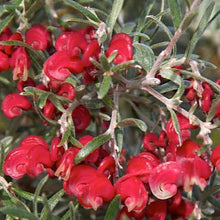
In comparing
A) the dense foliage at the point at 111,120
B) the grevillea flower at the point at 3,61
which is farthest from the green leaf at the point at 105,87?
the grevillea flower at the point at 3,61

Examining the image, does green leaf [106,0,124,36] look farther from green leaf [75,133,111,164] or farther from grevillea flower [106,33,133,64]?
green leaf [75,133,111,164]

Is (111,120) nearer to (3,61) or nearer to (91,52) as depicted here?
(91,52)

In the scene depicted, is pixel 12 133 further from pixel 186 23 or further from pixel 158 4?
pixel 186 23

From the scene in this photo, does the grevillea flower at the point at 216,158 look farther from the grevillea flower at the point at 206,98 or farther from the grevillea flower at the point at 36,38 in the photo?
the grevillea flower at the point at 36,38

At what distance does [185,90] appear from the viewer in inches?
46.3

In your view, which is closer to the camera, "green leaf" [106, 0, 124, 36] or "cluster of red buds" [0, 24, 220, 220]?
"cluster of red buds" [0, 24, 220, 220]

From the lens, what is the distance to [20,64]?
1248mm

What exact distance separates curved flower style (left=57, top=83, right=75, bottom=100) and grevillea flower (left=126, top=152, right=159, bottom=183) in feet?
0.74

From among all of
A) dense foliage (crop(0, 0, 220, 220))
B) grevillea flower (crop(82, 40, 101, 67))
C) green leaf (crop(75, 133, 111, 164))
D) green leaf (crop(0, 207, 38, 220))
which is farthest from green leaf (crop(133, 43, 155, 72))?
green leaf (crop(0, 207, 38, 220))

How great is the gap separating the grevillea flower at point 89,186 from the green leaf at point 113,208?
17mm

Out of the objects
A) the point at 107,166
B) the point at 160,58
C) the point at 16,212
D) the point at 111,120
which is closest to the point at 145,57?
the point at 160,58

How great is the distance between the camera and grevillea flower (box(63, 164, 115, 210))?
1040mm

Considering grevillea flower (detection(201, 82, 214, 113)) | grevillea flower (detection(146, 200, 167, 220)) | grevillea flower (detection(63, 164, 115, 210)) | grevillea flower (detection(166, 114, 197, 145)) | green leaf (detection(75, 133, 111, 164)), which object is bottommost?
grevillea flower (detection(146, 200, 167, 220))

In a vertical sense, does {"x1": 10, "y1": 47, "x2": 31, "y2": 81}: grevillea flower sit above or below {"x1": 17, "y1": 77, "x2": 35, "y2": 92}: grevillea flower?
above
